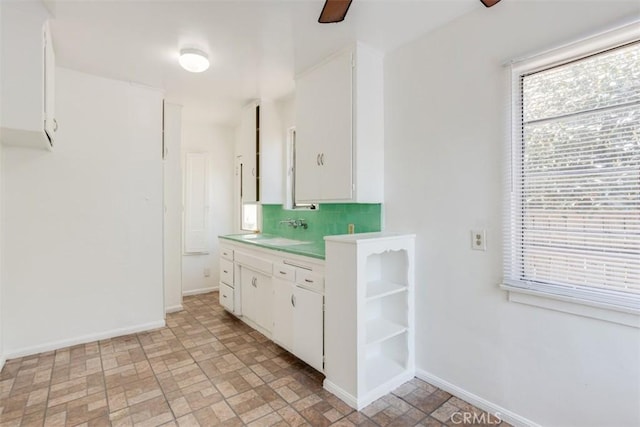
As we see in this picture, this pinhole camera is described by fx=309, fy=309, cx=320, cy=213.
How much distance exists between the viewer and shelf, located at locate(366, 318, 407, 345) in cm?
209

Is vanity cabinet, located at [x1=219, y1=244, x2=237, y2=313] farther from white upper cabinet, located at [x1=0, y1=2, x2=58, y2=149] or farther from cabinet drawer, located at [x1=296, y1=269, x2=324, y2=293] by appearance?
white upper cabinet, located at [x1=0, y1=2, x2=58, y2=149]

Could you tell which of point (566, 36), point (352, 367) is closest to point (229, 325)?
point (352, 367)

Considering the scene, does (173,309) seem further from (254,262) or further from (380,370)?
(380,370)

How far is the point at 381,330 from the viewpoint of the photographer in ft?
7.32

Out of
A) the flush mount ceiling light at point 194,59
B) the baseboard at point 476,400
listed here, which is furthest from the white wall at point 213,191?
the baseboard at point 476,400

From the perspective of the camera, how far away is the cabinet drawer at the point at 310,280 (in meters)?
2.25

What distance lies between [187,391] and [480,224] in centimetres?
224

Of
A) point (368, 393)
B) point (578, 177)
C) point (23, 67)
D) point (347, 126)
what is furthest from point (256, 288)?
point (578, 177)

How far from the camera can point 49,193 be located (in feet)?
9.01

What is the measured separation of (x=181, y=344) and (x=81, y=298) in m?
1.04

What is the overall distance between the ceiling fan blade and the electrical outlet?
58.9 inches

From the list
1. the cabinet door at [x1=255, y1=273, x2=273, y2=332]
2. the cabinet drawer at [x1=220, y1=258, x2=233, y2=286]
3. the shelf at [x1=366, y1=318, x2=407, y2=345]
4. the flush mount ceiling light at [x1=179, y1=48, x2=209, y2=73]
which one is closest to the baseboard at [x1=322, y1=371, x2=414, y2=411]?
the shelf at [x1=366, y1=318, x2=407, y2=345]

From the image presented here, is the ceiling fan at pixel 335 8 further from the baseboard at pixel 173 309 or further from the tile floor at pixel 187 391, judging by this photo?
the baseboard at pixel 173 309

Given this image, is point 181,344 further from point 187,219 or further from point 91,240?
point 187,219
